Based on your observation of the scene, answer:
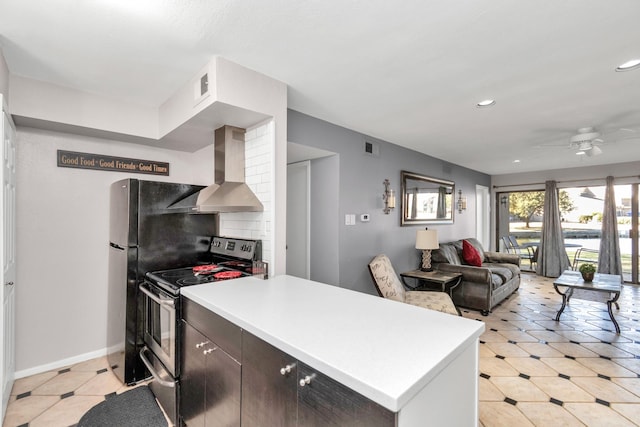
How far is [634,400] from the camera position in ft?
7.06

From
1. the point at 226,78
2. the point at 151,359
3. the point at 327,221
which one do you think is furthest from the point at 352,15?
the point at 151,359

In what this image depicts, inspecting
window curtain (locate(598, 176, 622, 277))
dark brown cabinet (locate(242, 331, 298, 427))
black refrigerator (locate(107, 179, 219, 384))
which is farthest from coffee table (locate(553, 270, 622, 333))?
black refrigerator (locate(107, 179, 219, 384))

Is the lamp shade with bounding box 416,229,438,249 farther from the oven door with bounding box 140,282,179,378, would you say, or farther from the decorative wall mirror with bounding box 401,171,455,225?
the oven door with bounding box 140,282,179,378

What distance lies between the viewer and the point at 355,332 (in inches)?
45.3

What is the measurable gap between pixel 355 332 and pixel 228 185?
1.68m

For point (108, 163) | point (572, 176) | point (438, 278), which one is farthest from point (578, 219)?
point (108, 163)

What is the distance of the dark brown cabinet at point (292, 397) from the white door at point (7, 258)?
1.66 metres

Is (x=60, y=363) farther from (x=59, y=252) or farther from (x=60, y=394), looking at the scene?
(x=59, y=252)

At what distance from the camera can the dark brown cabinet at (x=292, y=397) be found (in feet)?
2.76

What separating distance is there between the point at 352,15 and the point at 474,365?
176 cm

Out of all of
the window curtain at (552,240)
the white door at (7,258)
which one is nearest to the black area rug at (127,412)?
the white door at (7,258)

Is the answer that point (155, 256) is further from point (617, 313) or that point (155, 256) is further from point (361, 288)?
point (617, 313)

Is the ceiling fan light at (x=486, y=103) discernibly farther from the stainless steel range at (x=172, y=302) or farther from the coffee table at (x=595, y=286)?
the coffee table at (x=595, y=286)

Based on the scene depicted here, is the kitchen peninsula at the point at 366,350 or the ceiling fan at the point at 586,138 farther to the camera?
the ceiling fan at the point at 586,138
